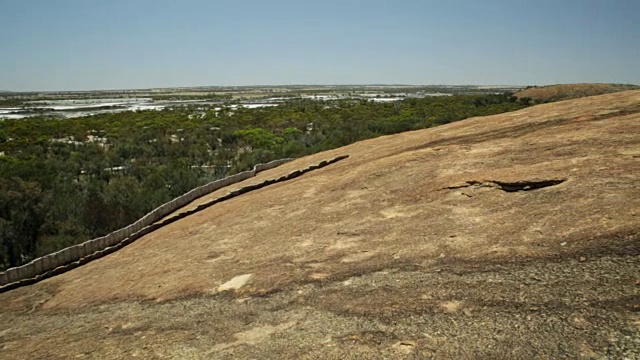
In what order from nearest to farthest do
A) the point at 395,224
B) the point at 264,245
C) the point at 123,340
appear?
the point at 123,340 < the point at 395,224 < the point at 264,245

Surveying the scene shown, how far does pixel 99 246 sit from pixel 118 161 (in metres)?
34.3

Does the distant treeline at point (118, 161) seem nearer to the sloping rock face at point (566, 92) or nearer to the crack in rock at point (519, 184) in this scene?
the sloping rock face at point (566, 92)

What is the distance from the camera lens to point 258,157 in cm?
3950

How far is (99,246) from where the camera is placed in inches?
620

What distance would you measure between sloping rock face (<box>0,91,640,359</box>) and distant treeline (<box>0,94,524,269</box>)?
36.7 feet

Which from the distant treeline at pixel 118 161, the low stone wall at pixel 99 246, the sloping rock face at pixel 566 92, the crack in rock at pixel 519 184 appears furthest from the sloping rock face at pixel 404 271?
the sloping rock face at pixel 566 92

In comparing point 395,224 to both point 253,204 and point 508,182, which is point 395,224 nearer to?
point 508,182

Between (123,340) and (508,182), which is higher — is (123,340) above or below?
below

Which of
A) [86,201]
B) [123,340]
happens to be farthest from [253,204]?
[86,201]

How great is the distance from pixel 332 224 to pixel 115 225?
17091 mm

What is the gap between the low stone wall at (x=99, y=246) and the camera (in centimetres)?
1379

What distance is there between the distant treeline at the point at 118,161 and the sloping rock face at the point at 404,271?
11197 millimetres

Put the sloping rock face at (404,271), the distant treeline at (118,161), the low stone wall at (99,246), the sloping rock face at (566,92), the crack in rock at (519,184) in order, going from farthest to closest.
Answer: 1. the sloping rock face at (566,92)
2. the distant treeline at (118,161)
3. the low stone wall at (99,246)
4. the crack in rock at (519,184)
5. the sloping rock face at (404,271)

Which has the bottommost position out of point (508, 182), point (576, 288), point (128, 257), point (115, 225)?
point (115, 225)
